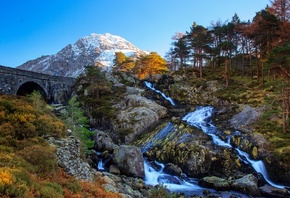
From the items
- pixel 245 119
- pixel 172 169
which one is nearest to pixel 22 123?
pixel 172 169

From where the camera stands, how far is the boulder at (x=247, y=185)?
21.8 meters

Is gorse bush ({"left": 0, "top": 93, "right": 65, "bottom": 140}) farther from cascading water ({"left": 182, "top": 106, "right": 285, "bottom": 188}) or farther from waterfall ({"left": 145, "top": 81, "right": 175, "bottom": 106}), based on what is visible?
waterfall ({"left": 145, "top": 81, "right": 175, "bottom": 106})

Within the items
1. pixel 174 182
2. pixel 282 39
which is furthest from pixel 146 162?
pixel 282 39

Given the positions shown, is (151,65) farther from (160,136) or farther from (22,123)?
(22,123)

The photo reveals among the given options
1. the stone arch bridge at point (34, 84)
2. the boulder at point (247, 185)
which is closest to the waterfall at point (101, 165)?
the boulder at point (247, 185)

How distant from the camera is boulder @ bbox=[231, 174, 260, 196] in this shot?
71.4ft

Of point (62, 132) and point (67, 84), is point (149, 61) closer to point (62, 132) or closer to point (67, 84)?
point (67, 84)

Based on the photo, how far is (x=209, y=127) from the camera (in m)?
35.8

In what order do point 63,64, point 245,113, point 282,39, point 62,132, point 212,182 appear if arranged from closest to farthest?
1. point 62,132
2. point 212,182
3. point 245,113
4. point 282,39
5. point 63,64

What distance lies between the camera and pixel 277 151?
86.6ft

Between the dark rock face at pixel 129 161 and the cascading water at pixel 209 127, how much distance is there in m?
10.5

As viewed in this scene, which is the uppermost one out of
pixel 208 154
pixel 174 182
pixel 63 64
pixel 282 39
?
pixel 63 64

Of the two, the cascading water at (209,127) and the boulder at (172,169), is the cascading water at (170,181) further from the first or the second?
the cascading water at (209,127)

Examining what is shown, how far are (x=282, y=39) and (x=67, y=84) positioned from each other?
5093 centimetres
